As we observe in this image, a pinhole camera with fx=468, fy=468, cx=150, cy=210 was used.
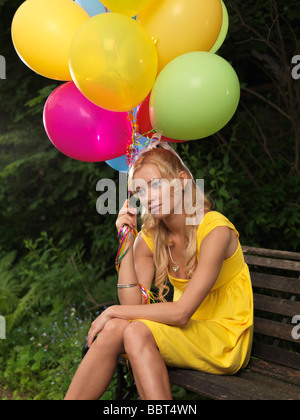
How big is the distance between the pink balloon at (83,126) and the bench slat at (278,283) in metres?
1.06

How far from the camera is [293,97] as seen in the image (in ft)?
12.0

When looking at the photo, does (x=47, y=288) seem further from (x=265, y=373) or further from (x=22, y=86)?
(x=265, y=373)

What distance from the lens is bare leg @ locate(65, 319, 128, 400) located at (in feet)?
6.06

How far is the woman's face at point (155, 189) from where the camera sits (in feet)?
6.70

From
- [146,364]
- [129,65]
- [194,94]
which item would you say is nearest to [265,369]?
[146,364]

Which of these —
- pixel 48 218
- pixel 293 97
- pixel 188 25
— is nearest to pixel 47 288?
pixel 48 218

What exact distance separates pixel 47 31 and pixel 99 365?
1.38 metres

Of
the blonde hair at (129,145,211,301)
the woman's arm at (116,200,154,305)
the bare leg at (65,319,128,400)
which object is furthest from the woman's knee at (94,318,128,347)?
the blonde hair at (129,145,211,301)

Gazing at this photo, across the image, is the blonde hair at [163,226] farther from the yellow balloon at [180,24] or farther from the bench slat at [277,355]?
the bench slat at [277,355]

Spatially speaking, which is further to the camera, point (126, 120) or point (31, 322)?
point (31, 322)

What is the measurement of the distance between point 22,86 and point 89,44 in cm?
→ 307

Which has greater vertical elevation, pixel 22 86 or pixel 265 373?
pixel 22 86

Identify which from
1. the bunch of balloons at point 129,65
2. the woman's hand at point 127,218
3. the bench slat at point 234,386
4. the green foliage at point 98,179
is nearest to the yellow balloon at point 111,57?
the bunch of balloons at point 129,65

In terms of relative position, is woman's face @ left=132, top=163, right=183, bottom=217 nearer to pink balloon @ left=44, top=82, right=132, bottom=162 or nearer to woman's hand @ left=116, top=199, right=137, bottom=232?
woman's hand @ left=116, top=199, right=137, bottom=232
